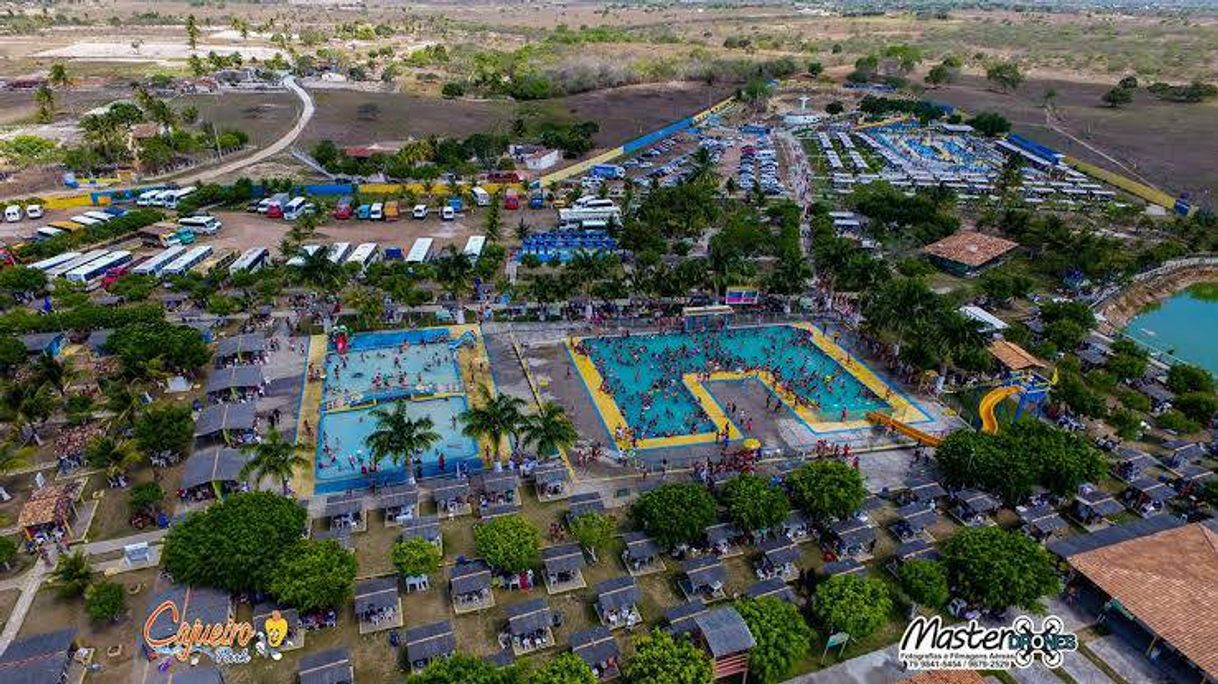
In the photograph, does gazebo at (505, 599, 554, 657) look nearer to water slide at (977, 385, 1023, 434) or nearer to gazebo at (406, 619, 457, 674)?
gazebo at (406, 619, 457, 674)

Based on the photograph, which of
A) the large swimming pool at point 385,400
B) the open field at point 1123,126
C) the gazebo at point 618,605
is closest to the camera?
the gazebo at point 618,605

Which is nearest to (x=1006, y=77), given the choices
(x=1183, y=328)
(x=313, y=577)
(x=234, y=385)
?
(x=1183, y=328)

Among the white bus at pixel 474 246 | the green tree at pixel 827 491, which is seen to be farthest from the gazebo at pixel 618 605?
the white bus at pixel 474 246

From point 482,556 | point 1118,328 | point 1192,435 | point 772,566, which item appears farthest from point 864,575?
point 1118,328

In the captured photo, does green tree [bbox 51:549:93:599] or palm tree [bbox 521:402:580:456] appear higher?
palm tree [bbox 521:402:580:456]

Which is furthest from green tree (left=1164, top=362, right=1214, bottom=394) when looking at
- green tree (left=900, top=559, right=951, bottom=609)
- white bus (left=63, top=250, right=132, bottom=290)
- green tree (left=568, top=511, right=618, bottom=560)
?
white bus (left=63, top=250, right=132, bottom=290)

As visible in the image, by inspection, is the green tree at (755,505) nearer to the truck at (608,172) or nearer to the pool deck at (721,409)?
the pool deck at (721,409)

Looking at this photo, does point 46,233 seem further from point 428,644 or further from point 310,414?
point 428,644
